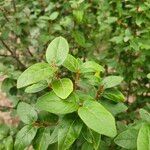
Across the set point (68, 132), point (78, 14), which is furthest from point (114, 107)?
point (78, 14)

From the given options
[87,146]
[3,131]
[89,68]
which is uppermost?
[89,68]

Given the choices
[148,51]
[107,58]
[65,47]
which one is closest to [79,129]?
[65,47]

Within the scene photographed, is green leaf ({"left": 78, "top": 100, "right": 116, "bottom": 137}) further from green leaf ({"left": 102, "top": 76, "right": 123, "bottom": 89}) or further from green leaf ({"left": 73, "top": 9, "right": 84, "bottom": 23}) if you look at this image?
green leaf ({"left": 73, "top": 9, "right": 84, "bottom": 23})

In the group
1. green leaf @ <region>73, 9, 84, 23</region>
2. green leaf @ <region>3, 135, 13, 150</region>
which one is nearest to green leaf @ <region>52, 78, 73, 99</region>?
green leaf @ <region>3, 135, 13, 150</region>

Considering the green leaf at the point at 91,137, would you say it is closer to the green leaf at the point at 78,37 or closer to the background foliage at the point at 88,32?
the background foliage at the point at 88,32

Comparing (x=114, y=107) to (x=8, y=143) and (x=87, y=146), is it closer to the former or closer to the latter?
(x=87, y=146)

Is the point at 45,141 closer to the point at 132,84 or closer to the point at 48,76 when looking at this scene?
the point at 48,76
